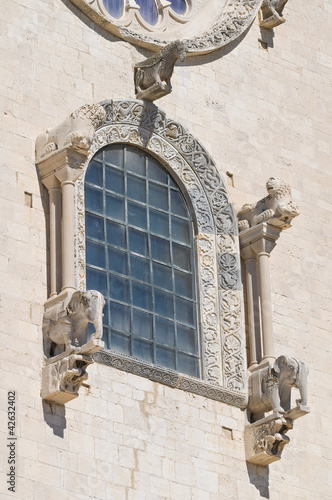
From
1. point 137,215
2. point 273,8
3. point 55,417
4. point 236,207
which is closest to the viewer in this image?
point 55,417

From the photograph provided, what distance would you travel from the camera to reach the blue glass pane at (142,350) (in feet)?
68.4

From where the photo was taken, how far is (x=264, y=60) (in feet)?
78.8

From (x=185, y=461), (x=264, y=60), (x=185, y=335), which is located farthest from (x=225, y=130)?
(x=185, y=461)

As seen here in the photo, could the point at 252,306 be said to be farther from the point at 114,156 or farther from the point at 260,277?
the point at 114,156

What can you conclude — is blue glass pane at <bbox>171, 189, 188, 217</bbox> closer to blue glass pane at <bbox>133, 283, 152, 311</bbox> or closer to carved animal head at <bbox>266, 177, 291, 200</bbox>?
carved animal head at <bbox>266, 177, 291, 200</bbox>

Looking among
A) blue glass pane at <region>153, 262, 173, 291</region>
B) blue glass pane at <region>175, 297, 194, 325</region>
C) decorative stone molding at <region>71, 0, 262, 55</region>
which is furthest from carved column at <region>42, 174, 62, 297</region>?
decorative stone molding at <region>71, 0, 262, 55</region>

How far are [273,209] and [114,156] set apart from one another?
2.08 m

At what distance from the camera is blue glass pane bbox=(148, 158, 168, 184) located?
2203cm

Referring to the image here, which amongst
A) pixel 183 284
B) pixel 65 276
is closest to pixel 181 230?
pixel 183 284

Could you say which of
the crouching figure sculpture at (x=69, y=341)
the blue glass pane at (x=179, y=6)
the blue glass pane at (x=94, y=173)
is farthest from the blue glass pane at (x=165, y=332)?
the blue glass pane at (x=179, y=6)

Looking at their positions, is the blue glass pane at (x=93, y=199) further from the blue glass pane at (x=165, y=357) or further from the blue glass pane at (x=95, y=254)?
the blue glass pane at (x=165, y=357)

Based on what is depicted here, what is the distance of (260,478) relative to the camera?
21.3 meters

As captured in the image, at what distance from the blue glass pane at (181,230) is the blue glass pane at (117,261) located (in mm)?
963

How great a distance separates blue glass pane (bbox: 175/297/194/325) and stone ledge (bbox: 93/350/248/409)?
83 cm
